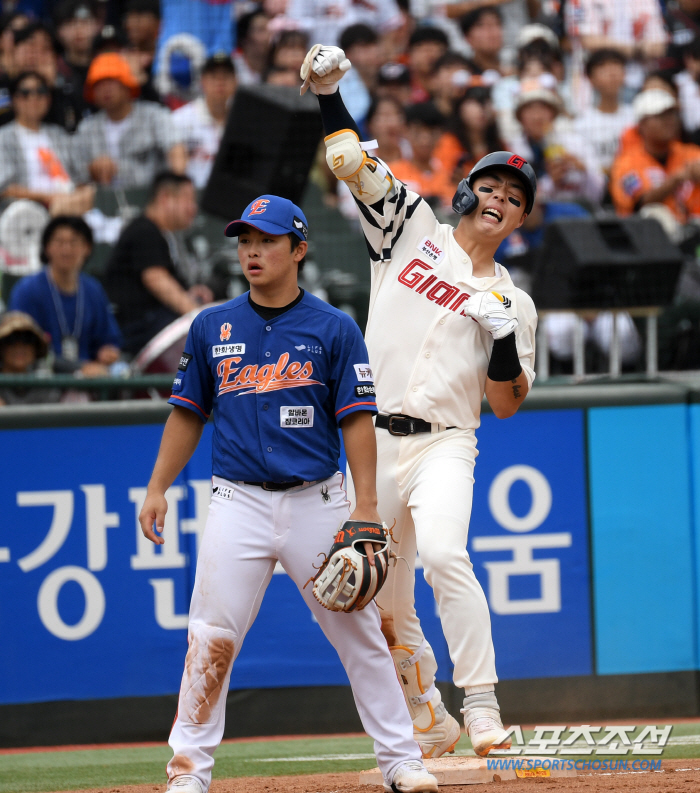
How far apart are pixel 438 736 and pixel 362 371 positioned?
59.1 inches

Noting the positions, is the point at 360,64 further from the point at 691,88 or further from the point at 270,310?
the point at 270,310

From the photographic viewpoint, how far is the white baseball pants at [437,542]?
376cm

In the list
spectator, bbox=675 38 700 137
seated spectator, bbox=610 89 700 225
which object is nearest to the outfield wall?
seated spectator, bbox=610 89 700 225

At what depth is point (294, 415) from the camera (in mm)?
3385

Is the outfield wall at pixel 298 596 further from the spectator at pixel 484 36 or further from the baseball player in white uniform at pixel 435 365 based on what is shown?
the spectator at pixel 484 36

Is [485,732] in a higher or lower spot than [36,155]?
lower

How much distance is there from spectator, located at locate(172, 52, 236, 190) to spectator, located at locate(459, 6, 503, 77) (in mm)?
2446

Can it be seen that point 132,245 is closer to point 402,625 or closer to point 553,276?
point 553,276

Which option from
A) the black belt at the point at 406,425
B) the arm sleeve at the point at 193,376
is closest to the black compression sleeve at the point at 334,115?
the arm sleeve at the point at 193,376

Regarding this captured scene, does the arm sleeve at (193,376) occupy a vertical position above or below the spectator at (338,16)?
below

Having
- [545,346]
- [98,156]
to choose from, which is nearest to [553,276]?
[545,346]

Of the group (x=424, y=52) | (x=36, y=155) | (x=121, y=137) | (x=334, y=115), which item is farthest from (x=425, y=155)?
(x=334, y=115)

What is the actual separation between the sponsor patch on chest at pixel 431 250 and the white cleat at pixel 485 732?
159cm

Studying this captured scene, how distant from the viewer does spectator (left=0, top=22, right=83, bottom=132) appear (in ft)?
28.9
